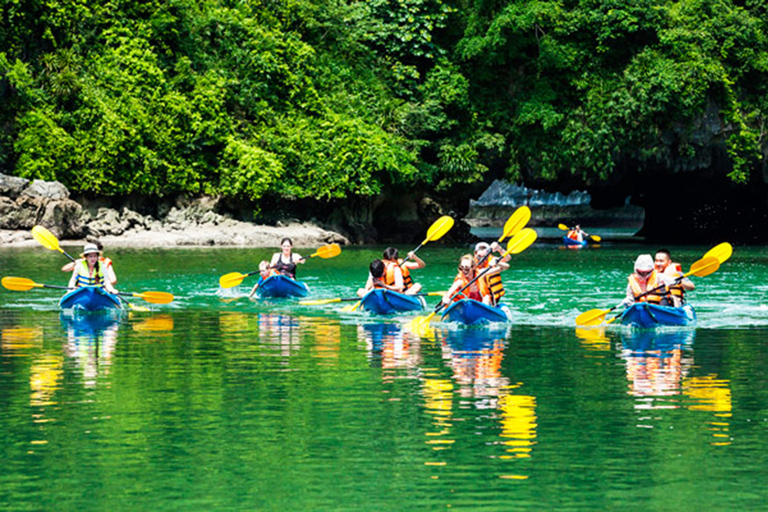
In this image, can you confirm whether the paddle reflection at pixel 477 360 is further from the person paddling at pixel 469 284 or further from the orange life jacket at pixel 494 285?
the orange life jacket at pixel 494 285

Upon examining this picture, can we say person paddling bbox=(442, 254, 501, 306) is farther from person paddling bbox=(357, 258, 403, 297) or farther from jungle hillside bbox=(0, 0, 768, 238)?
jungle hillside bbox=(0, 0, 768, 238)

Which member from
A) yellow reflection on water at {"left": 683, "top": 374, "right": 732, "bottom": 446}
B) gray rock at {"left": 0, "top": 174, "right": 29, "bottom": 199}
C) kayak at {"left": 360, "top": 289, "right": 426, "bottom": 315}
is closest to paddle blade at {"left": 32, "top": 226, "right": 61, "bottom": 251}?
kayak at {"left": 360, "top": 289, "right": 426, "bottom": 315}

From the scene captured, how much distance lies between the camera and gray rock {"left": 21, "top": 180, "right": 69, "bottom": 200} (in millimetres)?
34406

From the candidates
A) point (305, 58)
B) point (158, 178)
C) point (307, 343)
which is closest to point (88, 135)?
point (158, 178)

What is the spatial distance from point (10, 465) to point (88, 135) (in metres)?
30.8

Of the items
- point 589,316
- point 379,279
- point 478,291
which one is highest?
point 379,279

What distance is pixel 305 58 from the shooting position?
39531mm

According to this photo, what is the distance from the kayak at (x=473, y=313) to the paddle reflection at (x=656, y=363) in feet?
5.45

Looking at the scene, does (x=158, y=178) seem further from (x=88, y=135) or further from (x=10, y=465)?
(x=10, y=465)

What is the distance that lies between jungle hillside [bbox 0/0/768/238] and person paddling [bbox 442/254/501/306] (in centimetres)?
2156

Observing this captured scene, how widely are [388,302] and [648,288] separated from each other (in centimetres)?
403

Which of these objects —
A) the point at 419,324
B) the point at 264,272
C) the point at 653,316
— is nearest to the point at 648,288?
the point at 653,316

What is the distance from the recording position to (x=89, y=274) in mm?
16828

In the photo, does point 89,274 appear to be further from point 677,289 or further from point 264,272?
point 677,289
